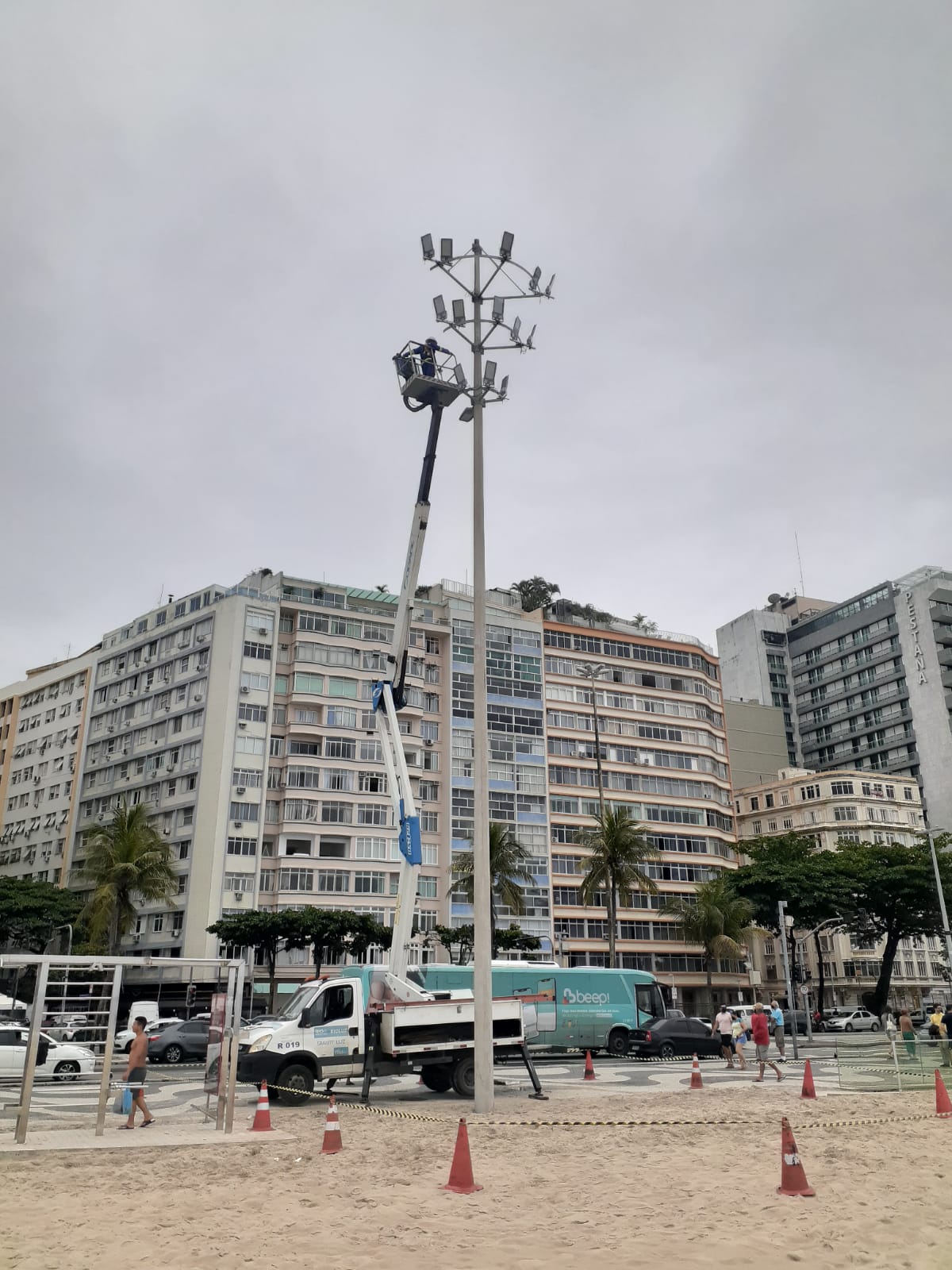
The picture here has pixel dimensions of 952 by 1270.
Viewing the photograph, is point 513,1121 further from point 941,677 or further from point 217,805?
point 941,677

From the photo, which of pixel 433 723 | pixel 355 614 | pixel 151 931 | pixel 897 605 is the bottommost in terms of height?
pixel 151 931

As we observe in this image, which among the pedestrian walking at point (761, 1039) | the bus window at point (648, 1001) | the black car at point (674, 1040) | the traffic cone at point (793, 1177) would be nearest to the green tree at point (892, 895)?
the bus window at point (648, 1001)

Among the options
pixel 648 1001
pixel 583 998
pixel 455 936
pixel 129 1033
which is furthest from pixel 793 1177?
pixel 455 936

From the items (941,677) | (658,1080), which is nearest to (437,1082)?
(658,1080)

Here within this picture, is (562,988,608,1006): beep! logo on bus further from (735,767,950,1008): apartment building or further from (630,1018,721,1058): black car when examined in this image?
(735,767,950,1008): apartment building

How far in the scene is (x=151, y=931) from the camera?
204 ft

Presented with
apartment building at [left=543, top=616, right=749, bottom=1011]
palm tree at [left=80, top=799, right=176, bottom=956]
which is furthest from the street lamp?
palm tree at [left=80, top=799, right=176, bottom=956]

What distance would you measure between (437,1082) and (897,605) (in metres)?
96.7

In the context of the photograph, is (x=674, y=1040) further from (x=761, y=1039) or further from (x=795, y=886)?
(x=795, y=886)

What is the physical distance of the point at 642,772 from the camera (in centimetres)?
7538

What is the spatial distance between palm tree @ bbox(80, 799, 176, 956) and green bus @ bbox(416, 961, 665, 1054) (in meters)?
26.5

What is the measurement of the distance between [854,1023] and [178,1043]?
39347 millimetres

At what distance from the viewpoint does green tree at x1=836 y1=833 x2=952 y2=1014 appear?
206ft

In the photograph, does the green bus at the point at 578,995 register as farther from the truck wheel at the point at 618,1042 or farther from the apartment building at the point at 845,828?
the apartment building at the point at 845,828
